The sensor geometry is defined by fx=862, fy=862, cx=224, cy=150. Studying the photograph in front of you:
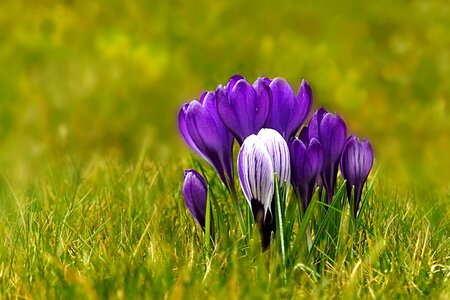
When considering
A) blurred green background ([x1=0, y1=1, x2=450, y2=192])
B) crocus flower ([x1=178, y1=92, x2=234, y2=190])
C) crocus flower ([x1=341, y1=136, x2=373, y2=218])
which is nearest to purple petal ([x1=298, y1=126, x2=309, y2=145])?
crocus flower ([x1=341, y1=136, x2=373, y2=218])

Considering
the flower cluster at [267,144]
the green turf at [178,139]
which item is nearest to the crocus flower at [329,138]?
the flower cluster at [267,144]

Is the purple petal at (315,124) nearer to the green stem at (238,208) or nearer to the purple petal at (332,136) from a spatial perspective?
the purple petal at (332,136)

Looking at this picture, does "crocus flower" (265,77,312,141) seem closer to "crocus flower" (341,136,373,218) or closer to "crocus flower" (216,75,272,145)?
"crocus flower" (216,75,272,145)

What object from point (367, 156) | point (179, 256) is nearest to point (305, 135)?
point (367, 156)

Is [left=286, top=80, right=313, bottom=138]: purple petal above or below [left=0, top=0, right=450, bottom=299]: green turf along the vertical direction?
above

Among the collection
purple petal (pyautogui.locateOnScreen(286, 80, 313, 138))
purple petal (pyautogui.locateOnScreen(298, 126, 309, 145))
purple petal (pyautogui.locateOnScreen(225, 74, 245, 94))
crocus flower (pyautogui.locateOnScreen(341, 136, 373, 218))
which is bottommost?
crocus flower (pyautogui.locateOnScreen(341, 136, 373, 218))

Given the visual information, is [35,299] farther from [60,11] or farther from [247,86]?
[60,11]

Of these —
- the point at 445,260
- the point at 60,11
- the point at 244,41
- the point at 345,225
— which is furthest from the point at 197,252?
the point at 60,11
